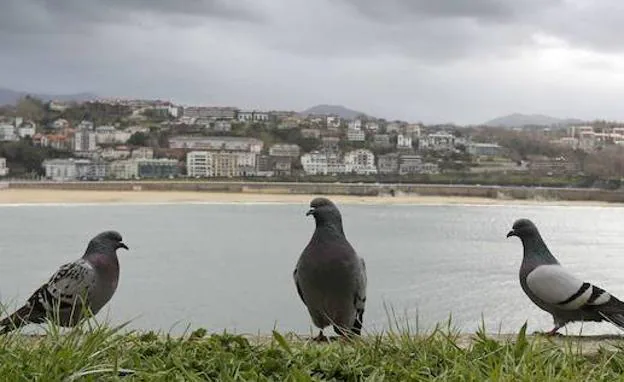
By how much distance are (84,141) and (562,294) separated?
8866cm

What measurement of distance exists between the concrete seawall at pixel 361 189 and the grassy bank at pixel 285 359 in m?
65.2

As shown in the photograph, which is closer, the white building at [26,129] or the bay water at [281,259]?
the bay water at [281,259]

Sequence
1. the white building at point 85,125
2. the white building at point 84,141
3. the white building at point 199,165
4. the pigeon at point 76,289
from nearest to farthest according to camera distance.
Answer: the pigeon at point 76,289 < the white building at point 199,165 < the white building at point 84,141 < the white building at point 85,125

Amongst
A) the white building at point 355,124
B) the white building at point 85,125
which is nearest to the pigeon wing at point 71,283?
the white building at point 85,125

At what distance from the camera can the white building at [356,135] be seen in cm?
9941

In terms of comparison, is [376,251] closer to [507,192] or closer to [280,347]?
[280,347]

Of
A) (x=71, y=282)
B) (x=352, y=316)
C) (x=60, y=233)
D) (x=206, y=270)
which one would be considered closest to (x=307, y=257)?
(x=352, y=316)

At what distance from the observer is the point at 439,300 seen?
19.2 metres

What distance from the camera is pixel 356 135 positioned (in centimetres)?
10150

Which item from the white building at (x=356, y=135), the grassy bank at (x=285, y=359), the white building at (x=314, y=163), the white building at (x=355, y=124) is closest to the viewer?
the grassy bank at (x=285, y=359)

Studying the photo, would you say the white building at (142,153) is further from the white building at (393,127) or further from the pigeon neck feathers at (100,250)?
the pigeon neck feathers at (100,250)

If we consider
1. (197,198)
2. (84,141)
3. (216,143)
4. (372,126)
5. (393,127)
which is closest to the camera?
(197,198)

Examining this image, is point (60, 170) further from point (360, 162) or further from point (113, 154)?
point (360, 162)

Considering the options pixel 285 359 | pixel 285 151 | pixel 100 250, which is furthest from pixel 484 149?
pixel 285 359
